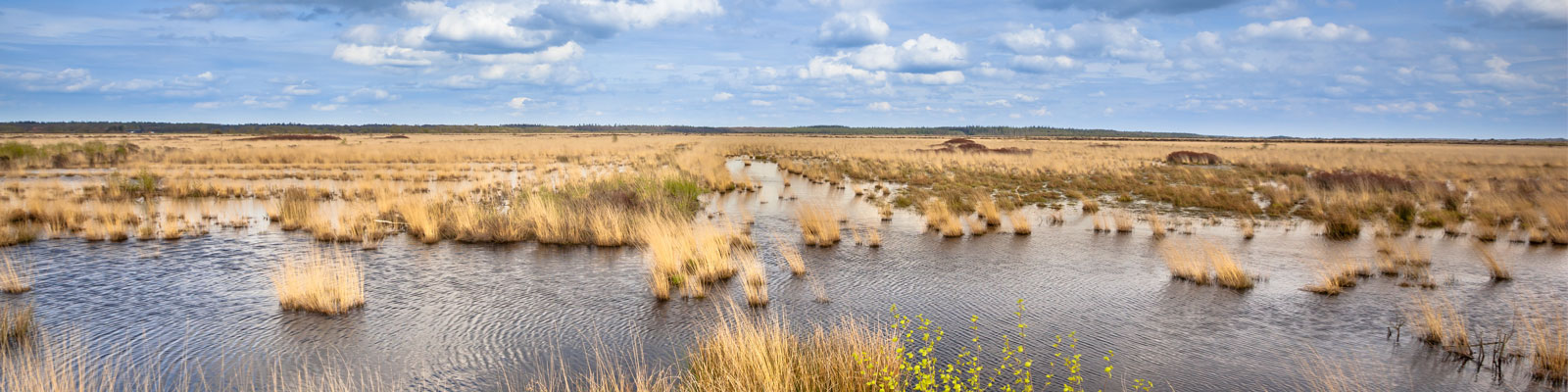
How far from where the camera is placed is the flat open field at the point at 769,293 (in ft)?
22.5

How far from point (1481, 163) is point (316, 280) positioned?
5306 centimetres

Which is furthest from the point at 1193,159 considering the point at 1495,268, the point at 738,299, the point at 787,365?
the point at 787,365

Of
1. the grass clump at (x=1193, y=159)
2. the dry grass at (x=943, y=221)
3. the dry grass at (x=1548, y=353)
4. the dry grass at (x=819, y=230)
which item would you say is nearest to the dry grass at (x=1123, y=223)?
the dry grass at (x=943, y=221)

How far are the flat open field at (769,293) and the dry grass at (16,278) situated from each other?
0.34 feet

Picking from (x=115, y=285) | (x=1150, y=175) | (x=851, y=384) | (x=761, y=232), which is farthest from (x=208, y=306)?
(x=1150, y=175)

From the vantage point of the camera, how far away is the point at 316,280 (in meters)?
9.08

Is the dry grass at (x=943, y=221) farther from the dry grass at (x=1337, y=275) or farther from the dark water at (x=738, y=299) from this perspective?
the dry grass at (x=1337, y=275)

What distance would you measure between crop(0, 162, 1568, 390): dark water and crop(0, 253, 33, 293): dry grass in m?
0.18

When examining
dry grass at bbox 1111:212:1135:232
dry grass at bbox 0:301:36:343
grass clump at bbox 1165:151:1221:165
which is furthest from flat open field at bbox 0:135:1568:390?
grass clump at bbox 1165:151:1221:165

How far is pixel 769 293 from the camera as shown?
1014 cm

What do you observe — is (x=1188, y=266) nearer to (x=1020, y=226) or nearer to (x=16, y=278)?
(x=1020, y=226)

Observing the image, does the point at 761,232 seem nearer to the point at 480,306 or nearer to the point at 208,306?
the point at 480,306

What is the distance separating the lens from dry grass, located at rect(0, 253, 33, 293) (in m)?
9.71

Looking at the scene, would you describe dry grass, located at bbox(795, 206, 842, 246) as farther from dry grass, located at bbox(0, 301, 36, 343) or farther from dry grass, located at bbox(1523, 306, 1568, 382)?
dry grass, located at bbox(0, 301, 36, 343)
